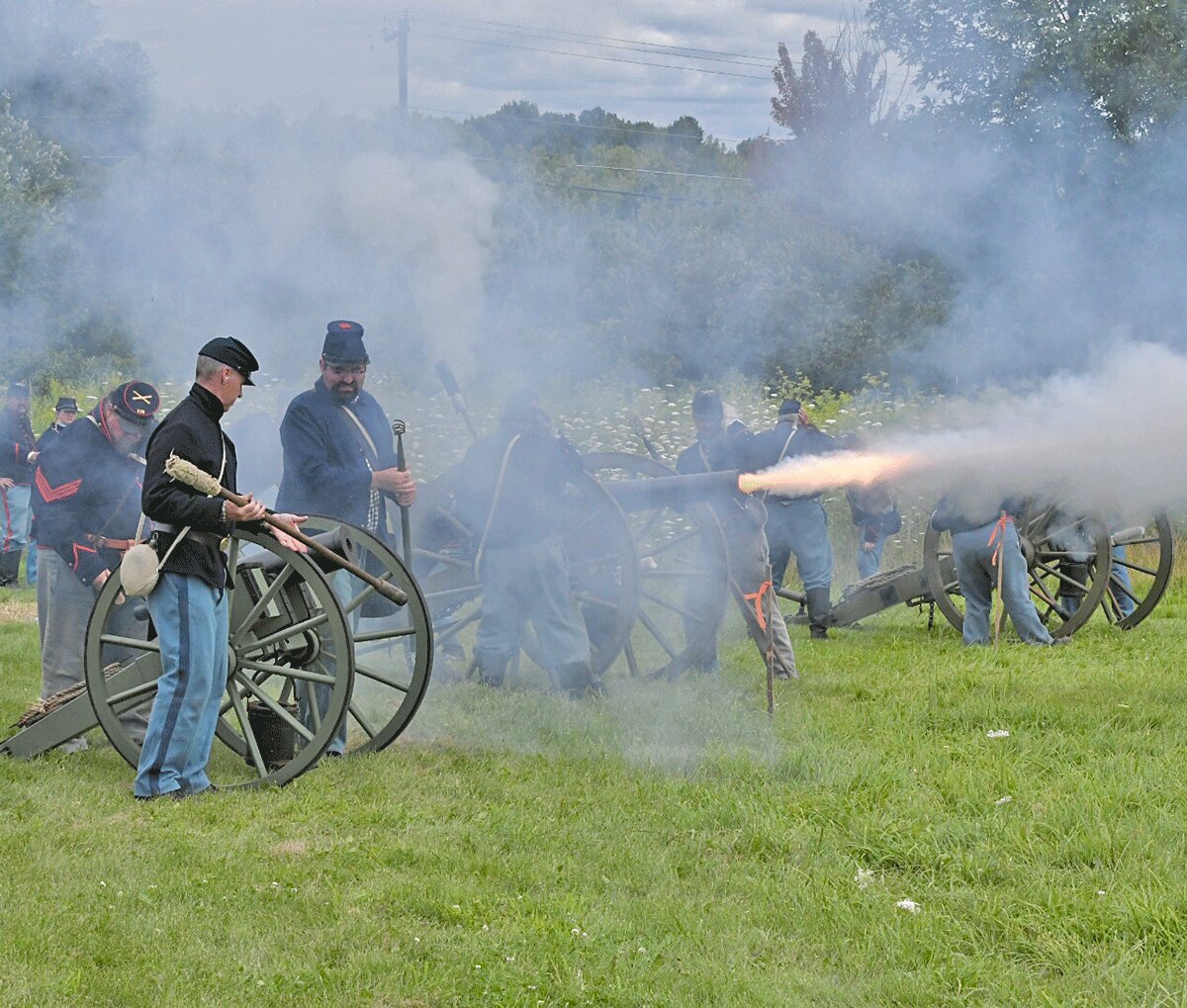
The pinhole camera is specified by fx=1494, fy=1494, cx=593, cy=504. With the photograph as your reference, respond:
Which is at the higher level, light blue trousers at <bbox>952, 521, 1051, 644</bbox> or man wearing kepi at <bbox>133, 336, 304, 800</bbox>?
man wearing kepi at <bbox>133, 336, 304, 800</bbox>

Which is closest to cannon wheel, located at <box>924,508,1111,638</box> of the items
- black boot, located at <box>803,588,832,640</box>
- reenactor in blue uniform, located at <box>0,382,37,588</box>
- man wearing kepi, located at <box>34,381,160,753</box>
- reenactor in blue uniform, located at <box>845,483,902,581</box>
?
black boot, located at <box>803,588,832,640</box>

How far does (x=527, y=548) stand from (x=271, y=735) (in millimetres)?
2079

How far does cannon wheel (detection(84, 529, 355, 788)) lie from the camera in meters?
5.41

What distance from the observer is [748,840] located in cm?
475

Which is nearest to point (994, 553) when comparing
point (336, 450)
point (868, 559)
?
point (868, 559)

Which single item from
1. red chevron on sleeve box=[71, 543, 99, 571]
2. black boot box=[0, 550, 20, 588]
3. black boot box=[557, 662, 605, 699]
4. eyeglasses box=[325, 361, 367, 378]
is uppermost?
eyeglasses box=[325, 361, 367, 378]

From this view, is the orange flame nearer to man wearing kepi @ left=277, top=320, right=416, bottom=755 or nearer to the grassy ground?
the grassy ground

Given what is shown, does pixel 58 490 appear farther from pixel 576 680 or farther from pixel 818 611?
pixel 818 611

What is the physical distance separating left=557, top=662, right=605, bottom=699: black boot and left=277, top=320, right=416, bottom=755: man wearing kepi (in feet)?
4.06

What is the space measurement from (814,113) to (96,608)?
6.22 metres

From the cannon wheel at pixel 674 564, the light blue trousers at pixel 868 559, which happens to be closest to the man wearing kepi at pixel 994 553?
the cannon wheel at pixel 674 564

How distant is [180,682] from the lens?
529cm

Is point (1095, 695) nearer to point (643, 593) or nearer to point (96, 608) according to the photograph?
point (643, 593)

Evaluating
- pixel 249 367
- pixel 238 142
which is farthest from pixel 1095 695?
pixel 238 142
